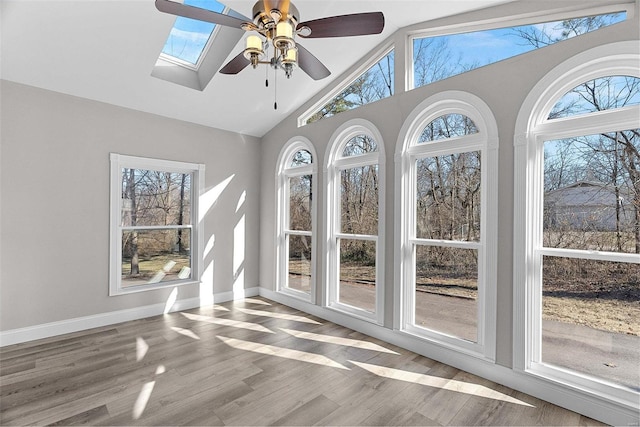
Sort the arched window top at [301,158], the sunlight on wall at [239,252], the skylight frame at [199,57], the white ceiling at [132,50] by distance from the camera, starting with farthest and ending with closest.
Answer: the sunlight on wall at [239,252] → the arched window top at [301,158] → the skylight frame at [199,57] → the white ceiling at [132,50]

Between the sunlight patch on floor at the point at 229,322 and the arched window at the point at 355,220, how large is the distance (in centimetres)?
97

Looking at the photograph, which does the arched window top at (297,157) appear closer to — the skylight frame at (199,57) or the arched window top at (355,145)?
the arched window top at (355,145)

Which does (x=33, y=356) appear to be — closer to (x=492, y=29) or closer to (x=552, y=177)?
(x=552, y=177)

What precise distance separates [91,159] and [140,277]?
167 cm

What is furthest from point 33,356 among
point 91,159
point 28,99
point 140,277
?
point 28,99

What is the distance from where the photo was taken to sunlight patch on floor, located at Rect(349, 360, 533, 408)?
2595 millimetres

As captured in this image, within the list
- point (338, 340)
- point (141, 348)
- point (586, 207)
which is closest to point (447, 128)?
point (586, 207)

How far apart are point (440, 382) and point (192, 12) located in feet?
11.1

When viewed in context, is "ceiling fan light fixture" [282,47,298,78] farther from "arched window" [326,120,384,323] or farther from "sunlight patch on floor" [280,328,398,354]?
"sunlight patch on floor" [280,328,398,354]

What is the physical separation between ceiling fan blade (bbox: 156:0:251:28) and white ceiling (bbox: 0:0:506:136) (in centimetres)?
106

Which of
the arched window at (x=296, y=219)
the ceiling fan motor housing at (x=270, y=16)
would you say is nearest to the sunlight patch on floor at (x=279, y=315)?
the arched window at (x=296, y=219)

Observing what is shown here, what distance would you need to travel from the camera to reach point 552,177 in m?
2.67

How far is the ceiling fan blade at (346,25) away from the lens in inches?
79.7

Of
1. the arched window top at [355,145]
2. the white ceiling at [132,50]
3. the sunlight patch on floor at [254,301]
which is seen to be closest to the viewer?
the white ceiling at [132,50]
